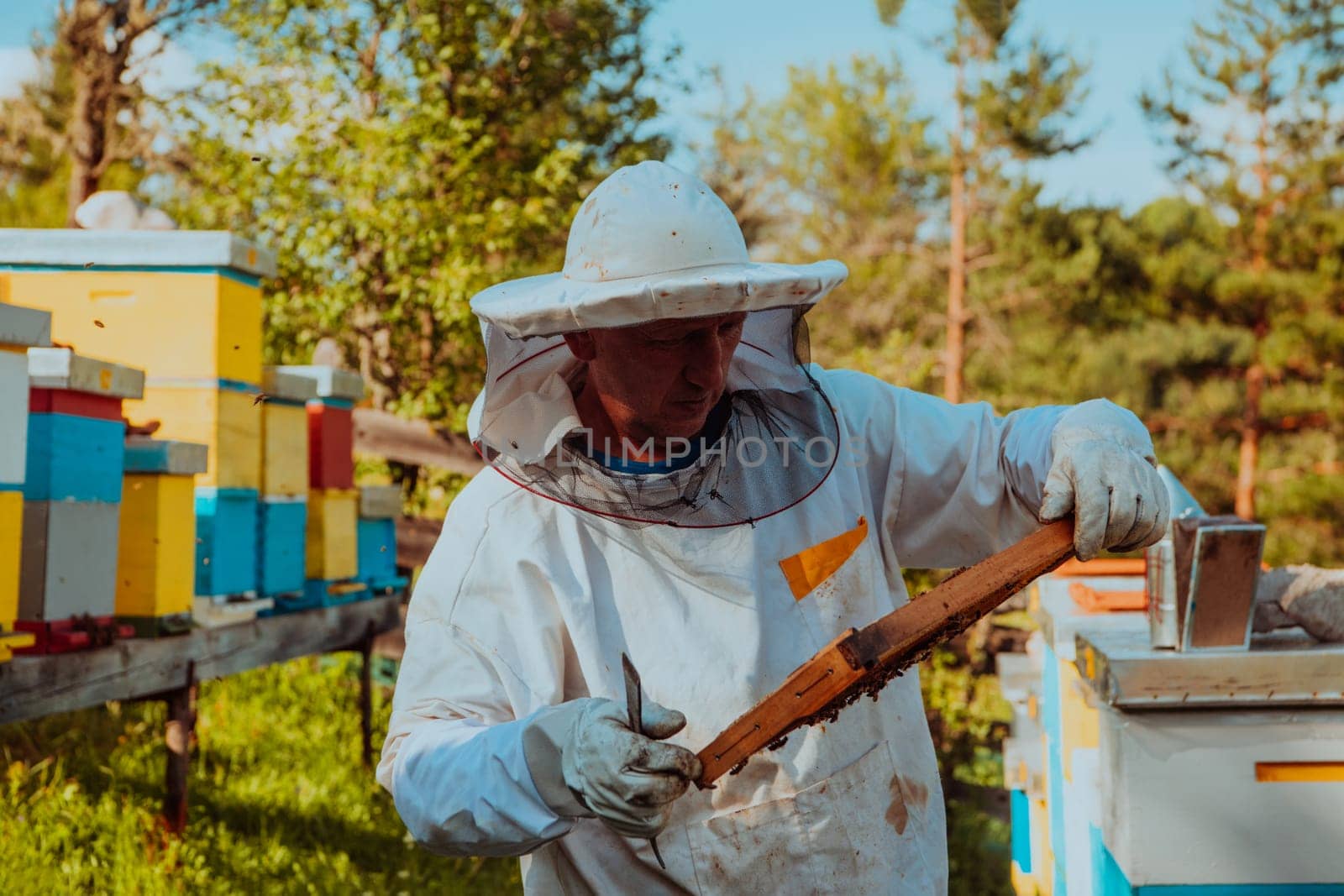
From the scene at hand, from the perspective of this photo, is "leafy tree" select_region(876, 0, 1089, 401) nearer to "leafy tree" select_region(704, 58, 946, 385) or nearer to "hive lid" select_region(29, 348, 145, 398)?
"leafy tree" select_region(704, 58, 946, 385)

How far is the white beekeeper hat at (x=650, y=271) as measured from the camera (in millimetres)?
1819

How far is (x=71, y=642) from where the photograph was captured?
376cm

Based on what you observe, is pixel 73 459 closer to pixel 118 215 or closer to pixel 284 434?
pixel 284 434

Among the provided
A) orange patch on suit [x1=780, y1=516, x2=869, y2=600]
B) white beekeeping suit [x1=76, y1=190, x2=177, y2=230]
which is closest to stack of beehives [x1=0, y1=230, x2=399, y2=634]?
white beekeeping suit [x1=76, y1=190, x2=177, y2=230]

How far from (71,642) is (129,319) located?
1.31 meters

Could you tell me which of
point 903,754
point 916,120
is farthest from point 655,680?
point 916,120

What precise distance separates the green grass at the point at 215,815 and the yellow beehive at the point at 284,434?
1.35 meters

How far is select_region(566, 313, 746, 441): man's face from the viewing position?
1.95 m

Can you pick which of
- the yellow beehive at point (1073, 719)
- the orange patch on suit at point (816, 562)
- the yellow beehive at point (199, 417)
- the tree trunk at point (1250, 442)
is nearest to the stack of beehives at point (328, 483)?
the yellow beehive at point (199, 417)

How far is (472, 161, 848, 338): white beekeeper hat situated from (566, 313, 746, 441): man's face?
0.08 metres

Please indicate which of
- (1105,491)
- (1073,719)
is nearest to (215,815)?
(1073,719)

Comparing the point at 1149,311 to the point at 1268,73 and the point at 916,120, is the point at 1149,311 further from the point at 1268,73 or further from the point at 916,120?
the point at 916,120

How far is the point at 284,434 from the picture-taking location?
16.6ft

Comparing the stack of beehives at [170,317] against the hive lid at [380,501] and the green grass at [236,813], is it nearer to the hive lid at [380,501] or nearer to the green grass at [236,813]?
the green grass at [236,813]
